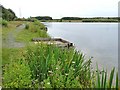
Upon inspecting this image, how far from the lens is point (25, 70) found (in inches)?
210

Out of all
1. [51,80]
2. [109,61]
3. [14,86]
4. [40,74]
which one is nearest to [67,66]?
[40,74]

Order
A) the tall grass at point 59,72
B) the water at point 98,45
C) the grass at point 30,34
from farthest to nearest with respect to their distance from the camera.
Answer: the grass at point 30,34, the water at point 98,45, the tall grass at point 59,72

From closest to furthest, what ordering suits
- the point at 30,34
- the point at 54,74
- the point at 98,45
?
the point at 54,74 → the point at 98,45 → the point at 30,34

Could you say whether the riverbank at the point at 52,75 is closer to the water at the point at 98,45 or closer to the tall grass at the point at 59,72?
the tall grass at the point at 59,72

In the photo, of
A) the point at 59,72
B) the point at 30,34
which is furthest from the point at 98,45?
the point at 59,72

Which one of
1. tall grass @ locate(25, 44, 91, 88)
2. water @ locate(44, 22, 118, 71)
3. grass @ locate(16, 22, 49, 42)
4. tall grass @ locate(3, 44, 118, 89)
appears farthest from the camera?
grass @ locate(16, 22, 49, 42)

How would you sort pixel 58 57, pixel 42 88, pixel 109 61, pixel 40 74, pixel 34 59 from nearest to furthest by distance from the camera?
pixel 42 88 → pixel 40 74 → pixel 34 59 → pixel 58 57 → pixel 109 61

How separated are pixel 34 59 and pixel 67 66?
0.76m

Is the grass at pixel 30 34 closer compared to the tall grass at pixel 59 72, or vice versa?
the tall grass at pixel 59 72

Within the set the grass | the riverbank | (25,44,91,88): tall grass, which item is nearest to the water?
the grass

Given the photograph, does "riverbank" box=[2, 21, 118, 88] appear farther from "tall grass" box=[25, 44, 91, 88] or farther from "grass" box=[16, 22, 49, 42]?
"grass" box=[16, 22, 49, 42]

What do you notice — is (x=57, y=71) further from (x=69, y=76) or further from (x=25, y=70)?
(x=25, y=70)

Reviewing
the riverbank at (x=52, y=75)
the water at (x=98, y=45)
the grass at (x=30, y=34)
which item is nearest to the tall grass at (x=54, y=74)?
the riverbank at (x=52, y=75)

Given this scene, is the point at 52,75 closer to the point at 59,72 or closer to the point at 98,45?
the point at 59,72
